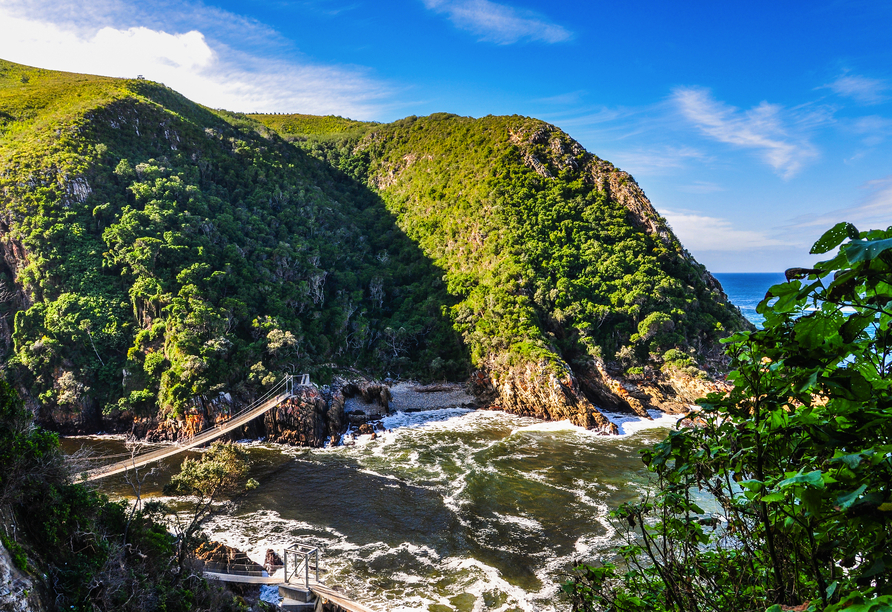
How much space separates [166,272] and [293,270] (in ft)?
30.5

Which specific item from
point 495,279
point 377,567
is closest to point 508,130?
point 495,279

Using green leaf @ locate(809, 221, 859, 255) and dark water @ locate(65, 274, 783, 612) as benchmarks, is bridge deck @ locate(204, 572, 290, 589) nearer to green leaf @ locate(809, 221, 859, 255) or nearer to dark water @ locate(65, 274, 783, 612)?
dark water @ locate(65, 274, 783, 612)

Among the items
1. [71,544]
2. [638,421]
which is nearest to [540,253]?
[638,421]

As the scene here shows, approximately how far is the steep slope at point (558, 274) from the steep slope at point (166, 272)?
421 centimetres

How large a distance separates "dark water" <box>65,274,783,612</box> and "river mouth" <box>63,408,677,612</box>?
52mm

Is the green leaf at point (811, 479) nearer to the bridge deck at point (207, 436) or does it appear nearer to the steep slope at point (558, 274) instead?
the bridge deck at point (207, 436)

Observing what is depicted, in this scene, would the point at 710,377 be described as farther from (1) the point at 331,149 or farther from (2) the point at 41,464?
(1) the point at 331,149

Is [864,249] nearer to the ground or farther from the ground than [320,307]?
farther from the ground

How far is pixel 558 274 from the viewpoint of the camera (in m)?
37.2

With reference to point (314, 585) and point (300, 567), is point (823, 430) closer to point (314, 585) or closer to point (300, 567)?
point (314, 585)

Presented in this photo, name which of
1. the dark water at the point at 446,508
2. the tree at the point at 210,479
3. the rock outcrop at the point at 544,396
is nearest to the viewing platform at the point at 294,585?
the dark water at the point at 446,508

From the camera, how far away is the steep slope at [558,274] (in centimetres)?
3030

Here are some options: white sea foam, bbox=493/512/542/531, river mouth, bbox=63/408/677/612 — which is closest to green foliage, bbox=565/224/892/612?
river mouth, bbox=63/408/677/612

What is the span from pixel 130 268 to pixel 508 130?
41702mm
